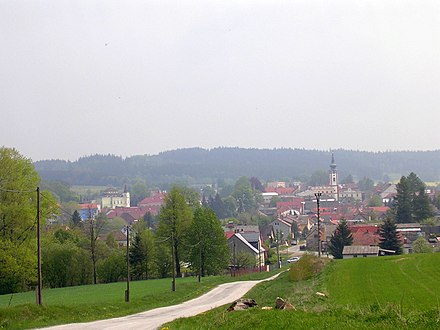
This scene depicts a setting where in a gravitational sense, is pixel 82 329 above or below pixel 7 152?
below

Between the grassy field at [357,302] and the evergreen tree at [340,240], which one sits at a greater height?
the grassy field at [357,302]

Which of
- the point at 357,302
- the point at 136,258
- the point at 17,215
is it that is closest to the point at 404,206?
the point at 136,258

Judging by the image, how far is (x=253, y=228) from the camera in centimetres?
13125

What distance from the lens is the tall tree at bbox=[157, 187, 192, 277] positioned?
250ft

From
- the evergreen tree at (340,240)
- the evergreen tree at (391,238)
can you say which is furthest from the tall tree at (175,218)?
the evergreen tree at (391,238)

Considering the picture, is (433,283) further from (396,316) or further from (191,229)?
(191,229)

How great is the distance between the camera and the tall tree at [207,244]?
76500 mm

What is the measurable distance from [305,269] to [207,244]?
26016 millimetres

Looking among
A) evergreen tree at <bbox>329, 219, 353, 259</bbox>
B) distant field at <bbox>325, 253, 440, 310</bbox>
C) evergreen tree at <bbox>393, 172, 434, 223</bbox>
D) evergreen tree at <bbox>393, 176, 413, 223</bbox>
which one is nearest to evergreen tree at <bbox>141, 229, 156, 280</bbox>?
distant field at <bbox>325, 253, 440, 310</bbox>

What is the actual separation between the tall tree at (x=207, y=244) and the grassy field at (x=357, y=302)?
20365 mm

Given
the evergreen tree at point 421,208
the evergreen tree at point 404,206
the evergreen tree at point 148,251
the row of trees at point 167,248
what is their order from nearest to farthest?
the row of trees at point 167,248 < the evergreen tree at point 148,251 < the evergreen tree at point 404,206 < the evergreen tree at point 421,208

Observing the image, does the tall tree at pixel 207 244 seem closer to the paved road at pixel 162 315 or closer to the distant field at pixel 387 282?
the distant field at pixel 387 282

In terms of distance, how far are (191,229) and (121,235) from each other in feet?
204

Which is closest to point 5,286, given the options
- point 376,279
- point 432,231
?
point 376,279
